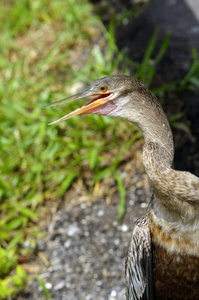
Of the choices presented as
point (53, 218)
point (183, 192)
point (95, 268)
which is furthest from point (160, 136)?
point (53, 218)

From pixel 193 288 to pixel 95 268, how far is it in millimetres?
970

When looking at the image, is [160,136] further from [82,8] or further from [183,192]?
[82,8]

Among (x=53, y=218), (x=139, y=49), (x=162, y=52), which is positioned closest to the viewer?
(x=53, y=218)

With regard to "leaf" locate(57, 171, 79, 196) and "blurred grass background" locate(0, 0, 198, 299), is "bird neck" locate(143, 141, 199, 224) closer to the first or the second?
"blurred grass background" locate(0, 0, 198, 299)

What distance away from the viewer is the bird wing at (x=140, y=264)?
6.91ft

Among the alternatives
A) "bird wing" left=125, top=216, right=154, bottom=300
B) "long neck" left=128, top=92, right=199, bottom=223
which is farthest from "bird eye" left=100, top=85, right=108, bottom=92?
"bird wing" left=125, top=216, right=154, bottom=300

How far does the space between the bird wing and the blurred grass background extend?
31.5 inches

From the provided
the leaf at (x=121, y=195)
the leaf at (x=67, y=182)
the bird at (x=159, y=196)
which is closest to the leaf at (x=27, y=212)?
the leaf at (x=67, y=182)

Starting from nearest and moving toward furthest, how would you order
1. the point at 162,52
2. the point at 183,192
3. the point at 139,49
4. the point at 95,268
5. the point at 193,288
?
the point at 183,192
the point at 193,288
the point at 95,268
the point at 162,52
the point at 139,49

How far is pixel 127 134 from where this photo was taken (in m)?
3.37

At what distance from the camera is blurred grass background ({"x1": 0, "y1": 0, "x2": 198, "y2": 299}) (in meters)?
3.17

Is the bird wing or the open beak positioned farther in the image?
the bird wing

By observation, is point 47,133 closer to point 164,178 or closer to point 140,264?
point 140,264

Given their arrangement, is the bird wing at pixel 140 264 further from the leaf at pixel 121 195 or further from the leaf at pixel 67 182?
the leaf at pixel 67 182
